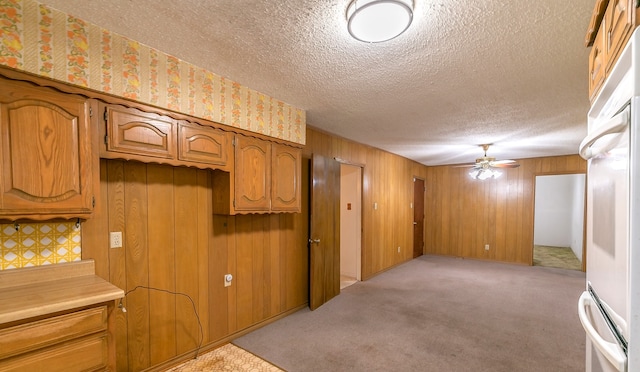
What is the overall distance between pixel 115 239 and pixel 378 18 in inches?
85.8

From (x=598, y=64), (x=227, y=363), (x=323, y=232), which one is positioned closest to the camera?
(x=598, y=64)

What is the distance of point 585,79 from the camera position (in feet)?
7.16

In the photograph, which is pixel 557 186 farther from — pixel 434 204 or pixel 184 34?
pixel 184 34

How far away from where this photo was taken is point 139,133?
1827mm

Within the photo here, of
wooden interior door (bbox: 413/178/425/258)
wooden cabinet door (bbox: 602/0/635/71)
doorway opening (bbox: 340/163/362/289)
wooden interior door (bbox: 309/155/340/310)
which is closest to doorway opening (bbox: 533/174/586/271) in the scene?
wooden interior door (bbox: 413/178/425/258)

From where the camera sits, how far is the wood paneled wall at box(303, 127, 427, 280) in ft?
13.5

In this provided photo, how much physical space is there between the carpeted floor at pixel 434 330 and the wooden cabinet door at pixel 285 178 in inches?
51.9

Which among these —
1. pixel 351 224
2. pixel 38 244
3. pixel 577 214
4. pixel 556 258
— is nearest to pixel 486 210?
pixel 556 258

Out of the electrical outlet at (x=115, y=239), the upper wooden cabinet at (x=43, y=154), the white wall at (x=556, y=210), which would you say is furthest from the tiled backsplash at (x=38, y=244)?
the white wall at (x=556, y=210)

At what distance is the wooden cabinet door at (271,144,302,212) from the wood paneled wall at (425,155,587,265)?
5185 millimetres

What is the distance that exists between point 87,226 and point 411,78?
2576 mm

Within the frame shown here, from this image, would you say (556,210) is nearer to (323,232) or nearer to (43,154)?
(323,232)

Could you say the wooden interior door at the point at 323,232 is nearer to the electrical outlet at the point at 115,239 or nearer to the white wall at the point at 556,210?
the electrical outlet at the point at 115,239

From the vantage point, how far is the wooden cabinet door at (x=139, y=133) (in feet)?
5.60
